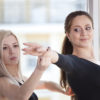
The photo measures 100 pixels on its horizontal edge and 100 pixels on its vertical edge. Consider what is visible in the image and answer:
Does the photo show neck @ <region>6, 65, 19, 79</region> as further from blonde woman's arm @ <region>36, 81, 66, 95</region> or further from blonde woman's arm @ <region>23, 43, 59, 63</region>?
blonde woman's arm @ <region>23, 43, 59, 63</region>

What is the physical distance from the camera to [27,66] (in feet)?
13.3

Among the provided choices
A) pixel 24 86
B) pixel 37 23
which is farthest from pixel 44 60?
pixel 37 23

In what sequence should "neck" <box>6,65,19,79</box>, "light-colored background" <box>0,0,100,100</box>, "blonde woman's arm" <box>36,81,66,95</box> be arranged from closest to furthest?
"neck" <box>6,65,19,79</box> < "blonde woman's arm" <box>36,81,66,95</box> < "light-colored background" <box>0,0,100,100</box>

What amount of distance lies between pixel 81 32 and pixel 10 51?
35cm

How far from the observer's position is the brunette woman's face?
1340 millimetres

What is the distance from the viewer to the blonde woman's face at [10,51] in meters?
1.38

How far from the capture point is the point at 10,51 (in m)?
1.38

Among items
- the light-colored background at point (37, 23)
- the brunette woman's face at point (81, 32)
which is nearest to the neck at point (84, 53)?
the brunette woman's face at point (81, 32)

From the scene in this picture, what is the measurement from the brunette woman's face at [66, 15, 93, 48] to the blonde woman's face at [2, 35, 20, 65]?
10.9 inches

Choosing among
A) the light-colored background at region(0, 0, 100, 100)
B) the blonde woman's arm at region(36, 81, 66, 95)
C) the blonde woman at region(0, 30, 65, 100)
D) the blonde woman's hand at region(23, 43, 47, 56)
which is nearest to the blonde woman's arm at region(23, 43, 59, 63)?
the blonde woman's hand at region(23, 43, 47, 56)

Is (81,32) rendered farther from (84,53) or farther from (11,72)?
(11,72)

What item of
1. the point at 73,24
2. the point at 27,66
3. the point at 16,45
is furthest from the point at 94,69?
the point at 27,66

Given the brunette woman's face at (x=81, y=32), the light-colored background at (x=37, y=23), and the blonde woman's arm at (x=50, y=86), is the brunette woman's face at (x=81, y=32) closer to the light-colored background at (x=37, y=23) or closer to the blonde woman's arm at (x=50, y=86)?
the blonde woman's arm at (x=50, y=86)

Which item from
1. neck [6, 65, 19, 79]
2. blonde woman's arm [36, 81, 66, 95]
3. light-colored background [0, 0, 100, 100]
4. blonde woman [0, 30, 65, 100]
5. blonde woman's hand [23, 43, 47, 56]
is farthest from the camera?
light-colored background [0, 0, 100, 100]
